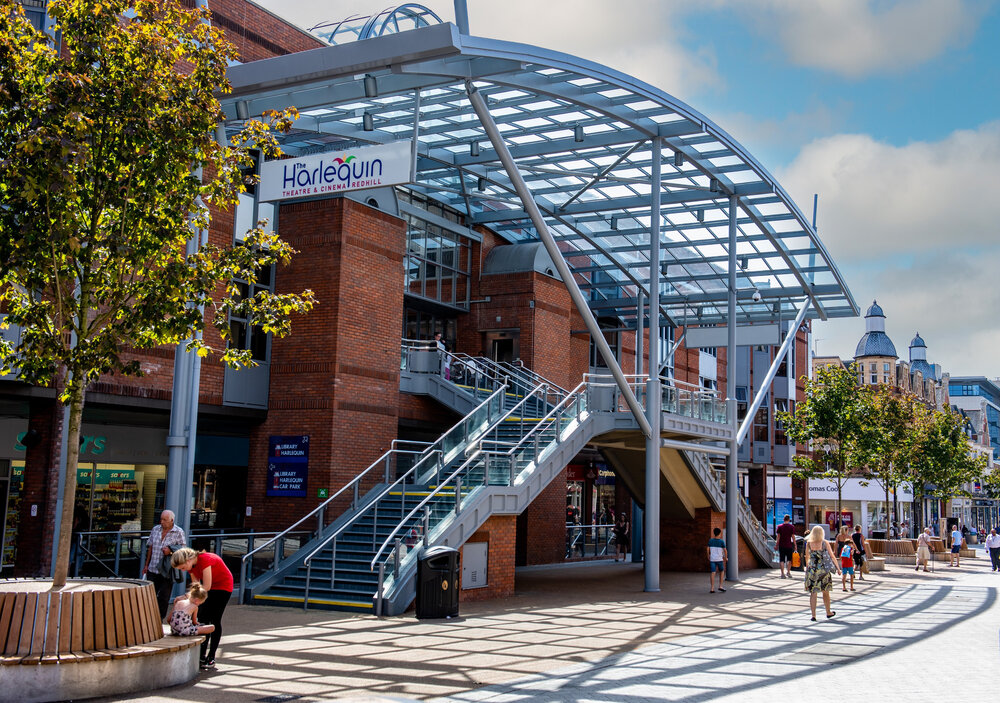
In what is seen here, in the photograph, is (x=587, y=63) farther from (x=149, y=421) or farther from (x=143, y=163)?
(x=149, y=421)

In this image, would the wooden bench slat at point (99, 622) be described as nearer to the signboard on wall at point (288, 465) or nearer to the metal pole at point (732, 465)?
the signboard on wall at point (288, 465)

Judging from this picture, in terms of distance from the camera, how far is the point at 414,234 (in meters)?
25.9

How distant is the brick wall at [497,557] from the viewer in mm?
17062

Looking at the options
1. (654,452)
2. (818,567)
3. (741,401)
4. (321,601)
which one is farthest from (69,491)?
(741,401)

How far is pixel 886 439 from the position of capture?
118 ft

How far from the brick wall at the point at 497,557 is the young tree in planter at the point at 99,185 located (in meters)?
7.98

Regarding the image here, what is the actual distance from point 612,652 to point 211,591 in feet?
15.6

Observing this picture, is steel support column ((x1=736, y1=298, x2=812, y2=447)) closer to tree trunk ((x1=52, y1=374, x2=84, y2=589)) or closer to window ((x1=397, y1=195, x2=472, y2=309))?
window ((x1=397, y1=195, x2=472, y2=309))

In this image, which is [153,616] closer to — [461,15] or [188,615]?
[188,615]

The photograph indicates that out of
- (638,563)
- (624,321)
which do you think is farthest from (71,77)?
(624,321)

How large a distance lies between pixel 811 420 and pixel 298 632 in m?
28.3

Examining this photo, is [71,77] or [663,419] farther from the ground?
[71,77]

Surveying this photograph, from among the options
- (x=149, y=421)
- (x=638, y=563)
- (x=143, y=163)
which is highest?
(x=143, y=163)

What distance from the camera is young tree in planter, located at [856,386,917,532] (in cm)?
3575
